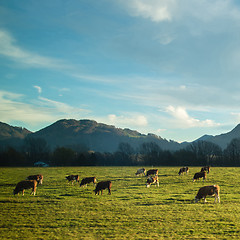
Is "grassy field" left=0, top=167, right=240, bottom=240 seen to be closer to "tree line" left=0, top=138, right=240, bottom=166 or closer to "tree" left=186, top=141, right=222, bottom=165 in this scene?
"tree line" left=0, top=138, right=240, bottom=166

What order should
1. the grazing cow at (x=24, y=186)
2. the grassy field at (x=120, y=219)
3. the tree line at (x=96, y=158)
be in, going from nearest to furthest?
1. the grassy field at (x=120, y=219)
2. the grazing cow at (x=24, y=186)
3. the tree line at (x=96, y=158)

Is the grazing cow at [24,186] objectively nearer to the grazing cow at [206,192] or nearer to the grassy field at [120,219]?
the grassy field at [120,219]

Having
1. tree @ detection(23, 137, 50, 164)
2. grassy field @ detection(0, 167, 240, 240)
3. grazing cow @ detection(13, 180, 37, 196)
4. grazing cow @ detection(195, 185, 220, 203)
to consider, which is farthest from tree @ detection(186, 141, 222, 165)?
grazing cow @ detection(13, 180, 37, 196)

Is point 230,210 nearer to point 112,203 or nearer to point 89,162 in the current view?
point 112,203

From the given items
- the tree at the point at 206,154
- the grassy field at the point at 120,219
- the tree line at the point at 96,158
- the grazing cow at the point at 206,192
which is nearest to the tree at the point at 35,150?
the tree line at the point at 96,158

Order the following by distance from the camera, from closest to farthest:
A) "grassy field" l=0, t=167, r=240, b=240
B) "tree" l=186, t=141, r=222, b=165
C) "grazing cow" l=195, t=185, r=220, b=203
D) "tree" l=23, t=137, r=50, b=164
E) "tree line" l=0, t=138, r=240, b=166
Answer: "grassy field" l=0, t=167, r=240, b=240, "grazing cow" l=195, t=185, r=220, b=203, "tree line" l=0, t=138, r=240, b=166, "tree" l=186, t=141, r=222, b=165, "tree" l=23, t=137, r=50, b=164

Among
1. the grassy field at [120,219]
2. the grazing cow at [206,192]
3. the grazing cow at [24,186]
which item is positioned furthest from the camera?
the grazing cow at [24,186]

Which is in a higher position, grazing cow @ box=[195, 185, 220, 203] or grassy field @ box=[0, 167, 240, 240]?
grazing cow @ box=[195, 185, 220, 203]

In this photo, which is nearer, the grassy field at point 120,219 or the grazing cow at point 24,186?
the grassy field at point 120,219

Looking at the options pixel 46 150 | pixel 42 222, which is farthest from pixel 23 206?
pixel 46 150

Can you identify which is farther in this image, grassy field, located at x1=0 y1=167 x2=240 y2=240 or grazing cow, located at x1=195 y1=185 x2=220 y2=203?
grazing cow, located at x1=195 y1=185 x2=220 y2=203

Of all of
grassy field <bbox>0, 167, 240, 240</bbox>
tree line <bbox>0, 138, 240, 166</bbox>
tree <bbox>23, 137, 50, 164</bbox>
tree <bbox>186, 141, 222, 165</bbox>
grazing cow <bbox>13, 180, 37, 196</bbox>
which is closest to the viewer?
grassy field <bbox>0, 167, 240, 240</bbox>

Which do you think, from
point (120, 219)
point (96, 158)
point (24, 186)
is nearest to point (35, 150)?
point (96, 158)

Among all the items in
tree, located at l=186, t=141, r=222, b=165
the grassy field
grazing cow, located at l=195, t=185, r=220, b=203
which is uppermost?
A: tree, located at l=186, t=141, r=222, b=165
